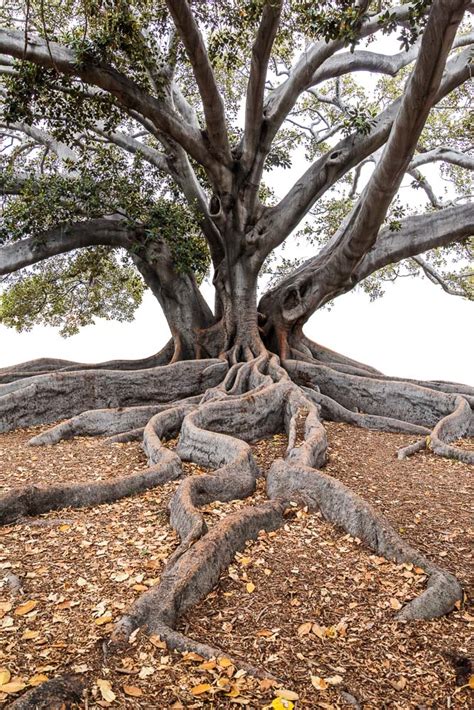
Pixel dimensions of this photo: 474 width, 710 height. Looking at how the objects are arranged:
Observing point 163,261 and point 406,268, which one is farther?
point 406,268

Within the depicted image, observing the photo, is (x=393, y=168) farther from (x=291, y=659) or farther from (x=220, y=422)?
(x=291, y=659)

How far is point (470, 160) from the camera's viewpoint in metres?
9.76

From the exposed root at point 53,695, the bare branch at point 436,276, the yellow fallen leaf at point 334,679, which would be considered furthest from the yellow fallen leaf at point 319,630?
the bare branch at point 436,276

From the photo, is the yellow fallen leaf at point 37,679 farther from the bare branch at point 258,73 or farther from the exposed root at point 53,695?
the bare branch at point 258,73

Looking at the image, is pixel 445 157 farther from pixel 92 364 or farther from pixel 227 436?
pixel 92 364

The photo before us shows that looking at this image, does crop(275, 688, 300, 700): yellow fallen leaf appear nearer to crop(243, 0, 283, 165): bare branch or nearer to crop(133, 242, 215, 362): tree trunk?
crop(243, 0, 283, 165): bare branch

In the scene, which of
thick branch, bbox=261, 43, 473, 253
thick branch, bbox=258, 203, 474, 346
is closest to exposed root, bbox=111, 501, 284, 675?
thick branch, bbox=258, 203, 474, 346

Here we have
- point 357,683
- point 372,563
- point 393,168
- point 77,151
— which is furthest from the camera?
point 77,151

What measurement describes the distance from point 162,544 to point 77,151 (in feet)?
33.1

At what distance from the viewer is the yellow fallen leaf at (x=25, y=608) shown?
106 inches

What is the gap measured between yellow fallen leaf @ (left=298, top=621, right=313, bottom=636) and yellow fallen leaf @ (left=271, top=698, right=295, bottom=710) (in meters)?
0.51

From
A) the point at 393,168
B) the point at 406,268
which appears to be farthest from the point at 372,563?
the point at 406,268

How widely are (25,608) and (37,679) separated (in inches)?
25.9

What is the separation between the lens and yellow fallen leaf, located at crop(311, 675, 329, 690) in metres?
2.27
